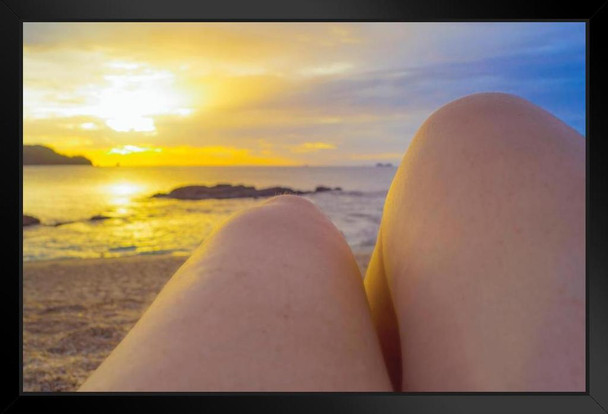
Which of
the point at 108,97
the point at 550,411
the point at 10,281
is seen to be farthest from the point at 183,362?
the point at 108,97

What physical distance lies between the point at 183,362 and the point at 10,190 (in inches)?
12.4

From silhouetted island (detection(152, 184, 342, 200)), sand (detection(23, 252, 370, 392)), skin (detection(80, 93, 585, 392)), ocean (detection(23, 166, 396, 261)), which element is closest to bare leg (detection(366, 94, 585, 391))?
skin (detection(80, 93, 585, 392))

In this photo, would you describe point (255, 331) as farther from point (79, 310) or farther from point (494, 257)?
point (79, 310)

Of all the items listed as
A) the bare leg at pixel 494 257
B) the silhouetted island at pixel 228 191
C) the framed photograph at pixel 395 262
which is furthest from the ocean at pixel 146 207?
the bare leg at pixel 494 257

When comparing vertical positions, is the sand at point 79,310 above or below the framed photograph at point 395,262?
below

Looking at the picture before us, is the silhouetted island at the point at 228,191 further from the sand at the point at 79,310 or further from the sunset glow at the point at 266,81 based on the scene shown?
the sunset glow at the point at 266,81

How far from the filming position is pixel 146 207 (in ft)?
11.7

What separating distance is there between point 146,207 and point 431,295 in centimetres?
318

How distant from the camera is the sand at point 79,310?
82.3 inches

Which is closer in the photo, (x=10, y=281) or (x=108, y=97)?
(x=10, y=281)

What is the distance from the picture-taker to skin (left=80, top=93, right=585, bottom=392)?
1.78 ft

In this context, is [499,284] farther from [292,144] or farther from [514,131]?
[292,144]

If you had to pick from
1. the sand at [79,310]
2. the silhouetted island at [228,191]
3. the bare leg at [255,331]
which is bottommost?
the sand at [79,310]

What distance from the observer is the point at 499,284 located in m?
0.56
